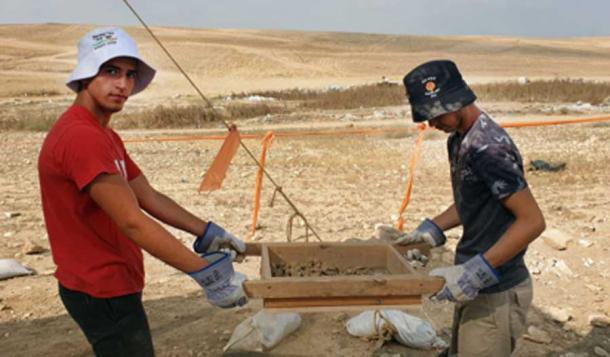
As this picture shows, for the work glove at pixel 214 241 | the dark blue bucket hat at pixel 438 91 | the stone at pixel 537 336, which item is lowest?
the stone at pixel 537 336

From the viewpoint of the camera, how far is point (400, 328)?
4.37 metres

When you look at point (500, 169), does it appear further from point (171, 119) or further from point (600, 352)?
point (171, 119)

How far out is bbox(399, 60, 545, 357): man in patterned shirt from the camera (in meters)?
2.69

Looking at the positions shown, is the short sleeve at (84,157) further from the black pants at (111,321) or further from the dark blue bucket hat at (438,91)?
the dark blue bucket hat at (438,91)

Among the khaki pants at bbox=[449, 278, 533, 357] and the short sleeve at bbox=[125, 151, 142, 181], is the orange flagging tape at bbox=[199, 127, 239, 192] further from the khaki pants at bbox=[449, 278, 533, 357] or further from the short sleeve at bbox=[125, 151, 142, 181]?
the khaki pants at bbox=[449, 278, 533, 357]

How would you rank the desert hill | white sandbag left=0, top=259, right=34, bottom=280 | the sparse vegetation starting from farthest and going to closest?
the desert hill < the sparse vegetation < white sandbag left=0, top=259, right=34, bottom=280

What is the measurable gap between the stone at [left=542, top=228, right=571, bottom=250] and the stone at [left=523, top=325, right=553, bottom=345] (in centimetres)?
181

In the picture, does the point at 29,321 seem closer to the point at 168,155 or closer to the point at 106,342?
the point at 106,342

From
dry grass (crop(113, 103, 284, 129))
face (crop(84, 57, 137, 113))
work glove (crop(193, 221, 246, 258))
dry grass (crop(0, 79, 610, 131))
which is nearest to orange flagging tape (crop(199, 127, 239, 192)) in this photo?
work glove (crop(193, 221, 246, 258))

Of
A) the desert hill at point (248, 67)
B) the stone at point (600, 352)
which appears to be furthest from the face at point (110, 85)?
the desert hill at point (248, 67)

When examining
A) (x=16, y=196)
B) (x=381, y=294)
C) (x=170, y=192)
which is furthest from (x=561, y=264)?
(x=16, y=196)

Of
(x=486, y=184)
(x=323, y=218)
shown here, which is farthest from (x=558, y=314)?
(x=323, y=218)

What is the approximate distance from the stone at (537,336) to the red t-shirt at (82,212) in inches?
124

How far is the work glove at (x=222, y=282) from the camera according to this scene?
8.26 ft
